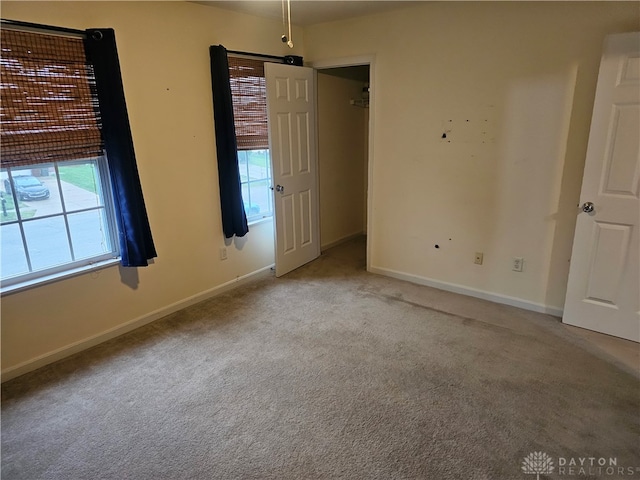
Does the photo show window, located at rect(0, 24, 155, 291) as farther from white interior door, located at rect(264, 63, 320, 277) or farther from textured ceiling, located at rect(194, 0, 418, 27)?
white interior door, located at rect(264, 63, 320, 277)

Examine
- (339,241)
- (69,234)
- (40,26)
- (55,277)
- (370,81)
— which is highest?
(40,26)

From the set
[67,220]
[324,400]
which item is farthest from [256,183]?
[324,400]

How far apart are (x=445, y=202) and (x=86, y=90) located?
2.84 metres

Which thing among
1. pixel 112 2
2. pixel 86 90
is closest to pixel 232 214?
pixel 86 90

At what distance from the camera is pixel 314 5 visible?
127 inches

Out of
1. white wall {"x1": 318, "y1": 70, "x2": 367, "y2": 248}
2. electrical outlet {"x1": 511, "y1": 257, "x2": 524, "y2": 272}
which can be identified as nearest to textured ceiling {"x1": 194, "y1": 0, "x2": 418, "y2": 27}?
white wall {"x1": 318, "y1": 70, "x2": 367, "y2": 248}

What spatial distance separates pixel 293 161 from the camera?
402cm

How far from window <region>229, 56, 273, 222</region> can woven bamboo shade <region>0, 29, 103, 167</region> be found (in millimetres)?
1243

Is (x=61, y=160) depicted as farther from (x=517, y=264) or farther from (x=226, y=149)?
(x=517, y=264)

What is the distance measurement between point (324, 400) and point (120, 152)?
2.06m

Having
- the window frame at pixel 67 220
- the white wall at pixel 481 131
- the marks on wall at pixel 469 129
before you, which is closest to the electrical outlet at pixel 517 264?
the white wall at pixel 481 131

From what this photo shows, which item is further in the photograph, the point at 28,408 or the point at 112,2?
the point at 112,2

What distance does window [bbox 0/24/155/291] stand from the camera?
91.0 inches

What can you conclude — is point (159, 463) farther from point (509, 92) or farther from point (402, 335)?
point (509, 92)
